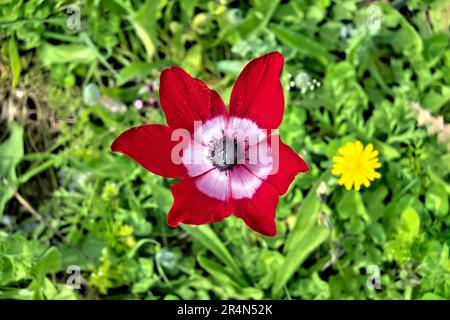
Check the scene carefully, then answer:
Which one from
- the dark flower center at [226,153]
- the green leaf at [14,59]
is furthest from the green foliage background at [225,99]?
the dark flower center at [226,153]

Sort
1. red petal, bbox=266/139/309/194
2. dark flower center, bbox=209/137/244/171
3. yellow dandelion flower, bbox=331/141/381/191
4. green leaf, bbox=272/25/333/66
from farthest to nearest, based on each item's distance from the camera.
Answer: green leaf, bbox=272/25/333/66, yellow dandelion flower, bbox=331/141/381/191, dark flower center, bbox=209/137/244/171, red petal, bbox=266/139/309/194

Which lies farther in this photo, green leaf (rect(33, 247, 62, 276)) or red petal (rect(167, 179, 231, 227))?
green leaf (rect(33, 247, 62, 276))

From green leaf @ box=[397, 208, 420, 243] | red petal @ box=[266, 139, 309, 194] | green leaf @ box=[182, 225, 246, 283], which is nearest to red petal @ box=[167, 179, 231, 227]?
red petal @ box=[266, 139, 309, 194]

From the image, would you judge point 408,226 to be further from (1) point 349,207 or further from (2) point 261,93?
(2) point 261,93

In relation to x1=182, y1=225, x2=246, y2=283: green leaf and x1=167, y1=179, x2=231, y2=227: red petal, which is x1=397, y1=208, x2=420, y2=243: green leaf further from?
x1=167, y1=179, x2=231, y2=227: red petal
